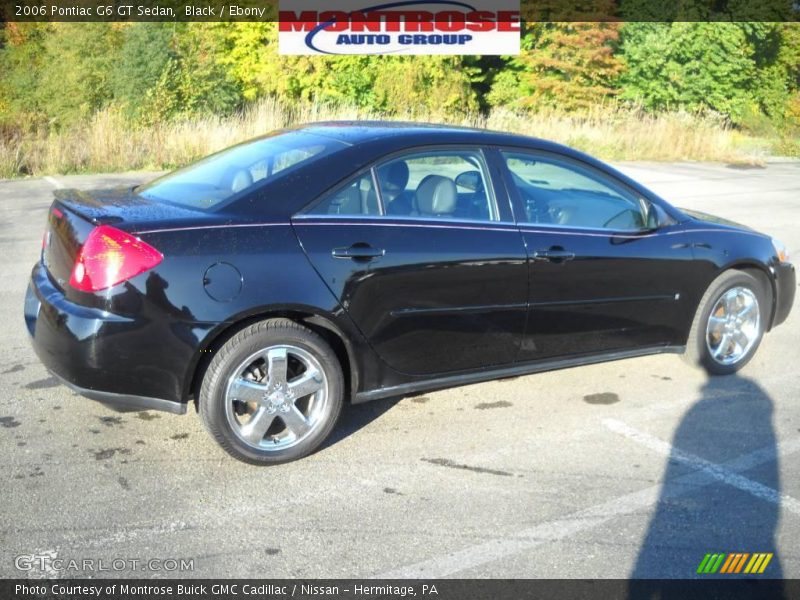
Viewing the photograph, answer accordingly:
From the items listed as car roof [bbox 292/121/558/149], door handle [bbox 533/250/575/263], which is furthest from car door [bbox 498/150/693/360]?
car roof [bbox 292/121/558/149]

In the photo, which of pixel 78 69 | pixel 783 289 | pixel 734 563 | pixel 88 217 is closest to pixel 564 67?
pixel 78 69

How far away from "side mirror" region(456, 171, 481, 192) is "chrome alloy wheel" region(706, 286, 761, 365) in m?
1.90

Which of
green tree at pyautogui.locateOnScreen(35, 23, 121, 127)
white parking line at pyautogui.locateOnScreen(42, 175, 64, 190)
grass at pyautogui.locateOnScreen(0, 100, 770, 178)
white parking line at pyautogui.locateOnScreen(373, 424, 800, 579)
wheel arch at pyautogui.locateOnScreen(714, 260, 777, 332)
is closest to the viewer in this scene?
white parking line at pyautogui.locateOnScreen(373, 424, 800, 579)

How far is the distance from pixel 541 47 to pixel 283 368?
3513cm

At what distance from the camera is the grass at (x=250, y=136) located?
54.1 feet

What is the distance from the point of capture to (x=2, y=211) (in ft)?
38.2

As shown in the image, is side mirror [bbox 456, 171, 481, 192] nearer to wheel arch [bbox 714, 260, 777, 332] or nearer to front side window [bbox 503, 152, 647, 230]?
front side window [bbox 503, 152, 647, 230]

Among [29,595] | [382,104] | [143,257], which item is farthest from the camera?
[382,104]

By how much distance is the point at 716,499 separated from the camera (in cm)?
409

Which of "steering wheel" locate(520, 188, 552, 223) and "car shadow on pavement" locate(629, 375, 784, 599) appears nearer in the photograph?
"car shadow on pavement" locate(629, 375, 784, 599)

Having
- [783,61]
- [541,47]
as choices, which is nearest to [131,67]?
[541,47]

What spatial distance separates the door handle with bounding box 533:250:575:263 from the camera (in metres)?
4.91

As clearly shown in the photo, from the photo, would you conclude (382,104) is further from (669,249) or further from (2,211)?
(669,249)

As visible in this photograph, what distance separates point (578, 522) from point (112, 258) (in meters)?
2.34
